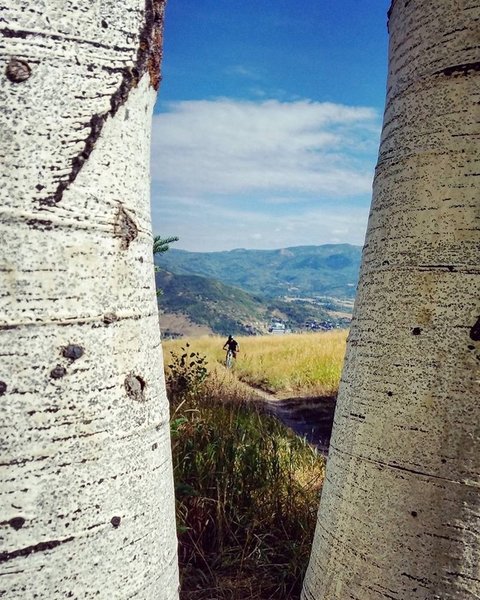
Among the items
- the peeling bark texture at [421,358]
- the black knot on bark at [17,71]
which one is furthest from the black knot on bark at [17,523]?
the peeling bark texture at [421,358]

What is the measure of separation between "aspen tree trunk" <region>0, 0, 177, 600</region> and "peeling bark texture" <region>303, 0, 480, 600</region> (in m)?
0.70

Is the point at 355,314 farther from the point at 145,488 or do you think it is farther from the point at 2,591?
the point at 2,591

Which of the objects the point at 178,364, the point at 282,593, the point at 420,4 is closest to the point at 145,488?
the point at 420,4

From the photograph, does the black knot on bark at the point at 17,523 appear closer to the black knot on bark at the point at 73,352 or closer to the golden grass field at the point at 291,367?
the black knot on bark at the point at 73,352

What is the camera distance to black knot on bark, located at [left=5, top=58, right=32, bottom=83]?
854 mm

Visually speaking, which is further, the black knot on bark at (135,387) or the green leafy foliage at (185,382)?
the green leafy foliage at (185,382)

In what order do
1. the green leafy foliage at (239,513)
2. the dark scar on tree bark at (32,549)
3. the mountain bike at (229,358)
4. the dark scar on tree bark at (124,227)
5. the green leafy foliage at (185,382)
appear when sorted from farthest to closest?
1. the mountain bike at (229,358)
2. the green leafy foliage at (185,382)
3. the green leafy foliage at (239,513)
4. the dark scar on tree bark at (124,227)
5. the dark scar on tree bark at (32,549)

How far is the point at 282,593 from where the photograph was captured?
2.87 m

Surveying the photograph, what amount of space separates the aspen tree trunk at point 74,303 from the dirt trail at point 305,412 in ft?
20.6

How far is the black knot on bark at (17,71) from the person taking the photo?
85 centimetres

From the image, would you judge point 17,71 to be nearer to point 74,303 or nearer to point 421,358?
point 74,303

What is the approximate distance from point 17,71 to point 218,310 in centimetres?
16003

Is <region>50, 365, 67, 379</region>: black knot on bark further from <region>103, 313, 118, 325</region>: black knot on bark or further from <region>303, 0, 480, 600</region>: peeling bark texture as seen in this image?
<region>303, 0, 480, 600</region>: peeling bark texture

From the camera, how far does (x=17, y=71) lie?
2.81ft
